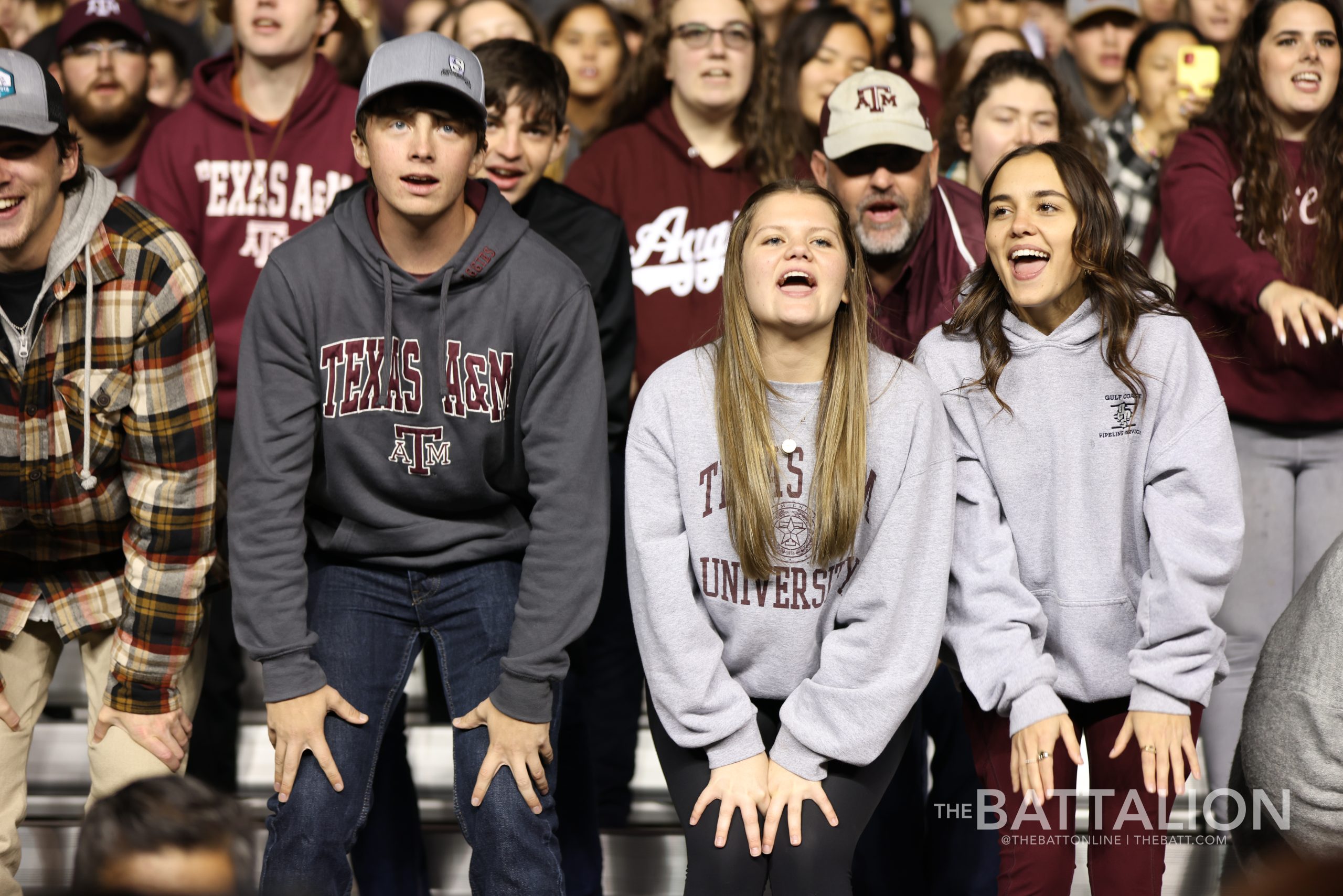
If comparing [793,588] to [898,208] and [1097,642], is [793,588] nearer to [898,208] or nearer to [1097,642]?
[1097,642]

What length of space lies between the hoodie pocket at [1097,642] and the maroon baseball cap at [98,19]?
310cm

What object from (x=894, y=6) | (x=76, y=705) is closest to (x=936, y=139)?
(x=894, y=6)

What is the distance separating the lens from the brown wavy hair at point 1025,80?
12.0 ft

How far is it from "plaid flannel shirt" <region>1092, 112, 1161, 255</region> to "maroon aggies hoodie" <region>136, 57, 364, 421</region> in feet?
7.11

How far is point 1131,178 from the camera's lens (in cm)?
402

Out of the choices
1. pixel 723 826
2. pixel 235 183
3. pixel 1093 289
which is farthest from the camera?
pixel 235 183

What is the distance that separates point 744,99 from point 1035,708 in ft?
6.49

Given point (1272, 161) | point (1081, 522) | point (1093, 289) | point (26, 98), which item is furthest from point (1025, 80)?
point (26, 98)

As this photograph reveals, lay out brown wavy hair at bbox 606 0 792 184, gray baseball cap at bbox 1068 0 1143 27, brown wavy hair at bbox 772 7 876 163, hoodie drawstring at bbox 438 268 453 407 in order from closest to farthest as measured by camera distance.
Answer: hoodie drawstring at bbox 438 268 453 407 < brown wavy hair at bbox 606 0 792 184 < brown wavy hair at bbox 772 7 876 163 < gray baseball cap at bbox 1068 0 1143 27

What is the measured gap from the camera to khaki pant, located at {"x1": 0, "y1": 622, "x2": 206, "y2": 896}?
8.50 ft

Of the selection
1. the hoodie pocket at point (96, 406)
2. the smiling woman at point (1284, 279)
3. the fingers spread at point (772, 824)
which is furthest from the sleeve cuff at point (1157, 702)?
the hoodie pocket at point (96, 406)

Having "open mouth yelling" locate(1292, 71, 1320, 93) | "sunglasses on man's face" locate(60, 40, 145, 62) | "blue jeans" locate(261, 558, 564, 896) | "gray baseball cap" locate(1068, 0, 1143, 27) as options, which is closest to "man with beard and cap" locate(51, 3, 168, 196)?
"sunglasses on man's face" locate(60, 40, 145, 62)

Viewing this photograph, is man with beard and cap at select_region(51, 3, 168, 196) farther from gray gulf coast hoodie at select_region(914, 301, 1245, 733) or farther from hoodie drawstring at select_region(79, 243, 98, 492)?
gray gulf coast hoodie at select_region(914, 301, 1245, 733)

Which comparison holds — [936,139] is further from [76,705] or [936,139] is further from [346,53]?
[76,705]
